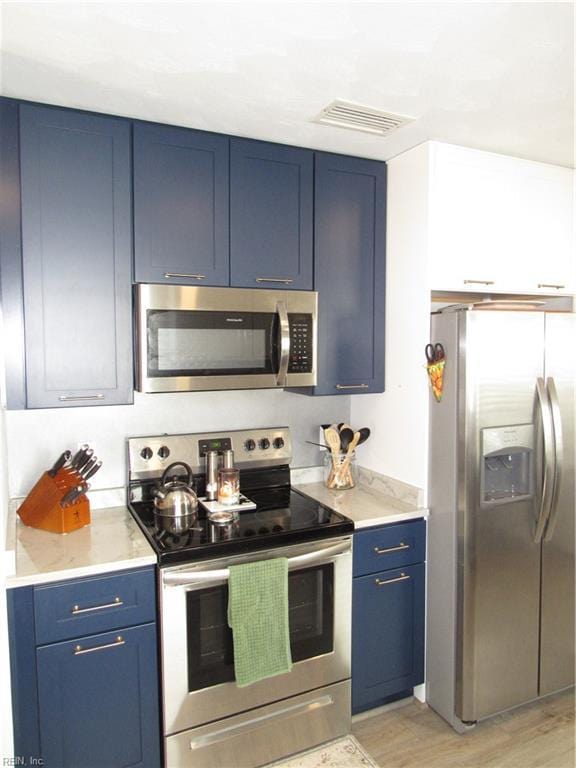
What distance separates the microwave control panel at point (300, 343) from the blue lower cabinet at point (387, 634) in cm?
92

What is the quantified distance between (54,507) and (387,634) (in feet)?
4.81

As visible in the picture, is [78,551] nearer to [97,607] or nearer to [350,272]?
[97,607]

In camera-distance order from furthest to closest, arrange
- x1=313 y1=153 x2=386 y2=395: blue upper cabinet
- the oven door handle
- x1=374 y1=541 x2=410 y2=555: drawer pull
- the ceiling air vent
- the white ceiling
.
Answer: x1=313 y1=153 x2=386 y2=395: blue upper cabinet, x1=374 y1=541 x2=410 y2=555: drawer pull, the ceiling air vent, the oven door handle, the white ceiling

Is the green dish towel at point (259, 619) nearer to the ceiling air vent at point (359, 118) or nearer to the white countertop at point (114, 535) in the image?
the white countertop at point (114, 535)

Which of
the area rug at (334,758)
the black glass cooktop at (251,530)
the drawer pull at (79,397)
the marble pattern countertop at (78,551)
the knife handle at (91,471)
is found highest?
the drawer pull at (79,397)

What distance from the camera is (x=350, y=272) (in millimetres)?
2570

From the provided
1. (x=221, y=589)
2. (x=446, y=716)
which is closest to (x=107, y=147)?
(x=221, y=589)

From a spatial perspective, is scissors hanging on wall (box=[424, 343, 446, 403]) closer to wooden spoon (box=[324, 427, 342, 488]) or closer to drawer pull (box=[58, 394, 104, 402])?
wooden spoon (box=[324, 427, 342, 488])

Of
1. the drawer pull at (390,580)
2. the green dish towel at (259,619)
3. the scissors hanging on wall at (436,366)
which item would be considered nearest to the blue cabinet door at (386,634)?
the drawer pull at (390,580)

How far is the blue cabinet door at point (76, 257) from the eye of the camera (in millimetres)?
1988

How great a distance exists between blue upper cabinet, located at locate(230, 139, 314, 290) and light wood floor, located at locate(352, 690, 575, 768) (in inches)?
75.3

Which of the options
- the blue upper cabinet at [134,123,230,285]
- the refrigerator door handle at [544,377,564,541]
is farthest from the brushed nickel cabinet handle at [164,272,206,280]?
the refrigerator door handle at [544,377,564,541]

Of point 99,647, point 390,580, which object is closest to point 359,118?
point 390,580

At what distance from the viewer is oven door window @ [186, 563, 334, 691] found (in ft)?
6.40
